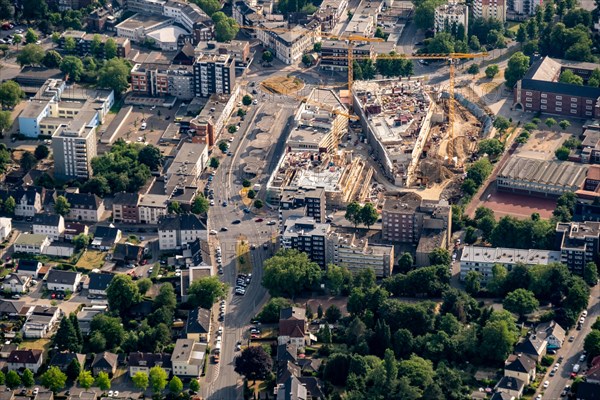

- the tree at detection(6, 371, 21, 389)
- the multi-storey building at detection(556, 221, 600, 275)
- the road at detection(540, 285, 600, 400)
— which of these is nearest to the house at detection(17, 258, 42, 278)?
the tree at detection(6, 371, 21, 389)

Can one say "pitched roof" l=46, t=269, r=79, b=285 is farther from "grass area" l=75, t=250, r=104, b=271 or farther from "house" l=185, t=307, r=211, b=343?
"house" l=185, t=307, r=211, b=343

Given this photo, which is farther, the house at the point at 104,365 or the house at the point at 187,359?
the house at the point at 104,365

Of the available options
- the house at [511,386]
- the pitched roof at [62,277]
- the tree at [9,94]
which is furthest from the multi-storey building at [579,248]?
the tree at [9,94]

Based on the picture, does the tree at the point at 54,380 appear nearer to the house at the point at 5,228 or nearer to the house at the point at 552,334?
the house at the point at 5,228

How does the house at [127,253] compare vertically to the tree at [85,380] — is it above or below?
above

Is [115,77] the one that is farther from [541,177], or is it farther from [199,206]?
[541,177]

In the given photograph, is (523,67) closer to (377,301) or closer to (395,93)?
(395,93)

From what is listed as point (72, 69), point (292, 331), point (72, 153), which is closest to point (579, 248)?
point (292, 331)
